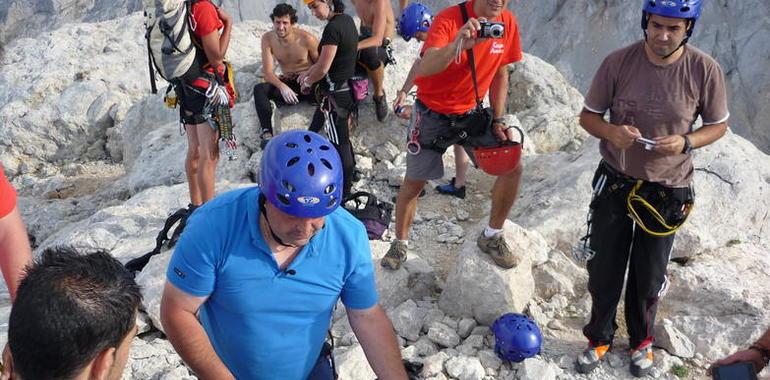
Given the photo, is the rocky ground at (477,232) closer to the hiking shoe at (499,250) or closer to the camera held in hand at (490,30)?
the hiking shoe at (499,250)

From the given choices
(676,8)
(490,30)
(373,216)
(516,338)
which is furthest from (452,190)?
(676,8)

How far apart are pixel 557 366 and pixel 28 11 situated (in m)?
40.5

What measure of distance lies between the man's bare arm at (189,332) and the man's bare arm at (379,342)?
682 mm

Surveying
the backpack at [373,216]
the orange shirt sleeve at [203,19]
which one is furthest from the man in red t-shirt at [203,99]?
the backpack at [373,216]

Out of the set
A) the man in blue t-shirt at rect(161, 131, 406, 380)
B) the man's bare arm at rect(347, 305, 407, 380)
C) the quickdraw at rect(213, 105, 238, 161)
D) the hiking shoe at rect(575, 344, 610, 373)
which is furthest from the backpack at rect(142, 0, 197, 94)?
the hiking shoe at rect(575, 344, 610, 373)

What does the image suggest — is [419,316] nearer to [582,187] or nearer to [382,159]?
[582,187]

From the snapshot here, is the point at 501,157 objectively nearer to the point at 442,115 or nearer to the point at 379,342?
the point at 442,115

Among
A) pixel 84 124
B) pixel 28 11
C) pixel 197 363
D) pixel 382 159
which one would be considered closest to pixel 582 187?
pixel 382 159

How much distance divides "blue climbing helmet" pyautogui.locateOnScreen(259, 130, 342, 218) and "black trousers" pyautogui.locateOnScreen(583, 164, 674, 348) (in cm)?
232

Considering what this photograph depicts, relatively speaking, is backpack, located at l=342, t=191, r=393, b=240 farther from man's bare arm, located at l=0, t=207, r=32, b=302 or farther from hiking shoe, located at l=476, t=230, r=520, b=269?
man's bare arm, located at l=0, t=207, r=32, b=302

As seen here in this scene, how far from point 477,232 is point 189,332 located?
11.0ft

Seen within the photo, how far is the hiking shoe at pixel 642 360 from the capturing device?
4.75 metres

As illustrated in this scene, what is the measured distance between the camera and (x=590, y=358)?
4.81 meters

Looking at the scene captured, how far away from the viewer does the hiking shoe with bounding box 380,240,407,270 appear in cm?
567
